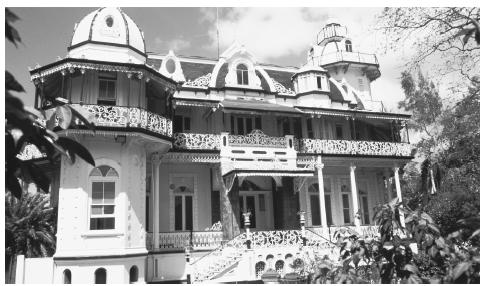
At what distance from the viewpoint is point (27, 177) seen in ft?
10.8

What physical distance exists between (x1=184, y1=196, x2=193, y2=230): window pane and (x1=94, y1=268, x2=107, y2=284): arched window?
5334mm

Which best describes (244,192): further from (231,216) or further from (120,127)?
(120,127)

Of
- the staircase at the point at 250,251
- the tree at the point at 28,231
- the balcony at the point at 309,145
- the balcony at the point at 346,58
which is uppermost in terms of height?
the balcony at the point at 346,58

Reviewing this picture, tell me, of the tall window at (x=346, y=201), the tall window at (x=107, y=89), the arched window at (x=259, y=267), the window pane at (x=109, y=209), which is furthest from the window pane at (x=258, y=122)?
the window pane at (x=109, y=209)

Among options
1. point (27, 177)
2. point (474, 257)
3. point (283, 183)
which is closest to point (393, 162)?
point (283, 183)

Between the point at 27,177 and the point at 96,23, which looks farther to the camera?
the point at 96,23

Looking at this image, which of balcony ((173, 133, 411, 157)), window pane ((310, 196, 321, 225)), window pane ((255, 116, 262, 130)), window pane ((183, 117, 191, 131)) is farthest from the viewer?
window pane ((310, 196, 321, 225))

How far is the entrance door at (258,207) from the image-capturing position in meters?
20.0

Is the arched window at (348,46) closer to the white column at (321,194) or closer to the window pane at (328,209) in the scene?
the white column at (321,194)

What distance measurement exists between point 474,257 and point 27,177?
474 cm

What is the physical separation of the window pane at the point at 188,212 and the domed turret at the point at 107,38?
257 inches

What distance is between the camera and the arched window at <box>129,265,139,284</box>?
46.6 ft

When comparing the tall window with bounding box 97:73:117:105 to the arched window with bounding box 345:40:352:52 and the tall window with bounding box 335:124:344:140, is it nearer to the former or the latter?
the tall window with bounding box 335:124:344:140

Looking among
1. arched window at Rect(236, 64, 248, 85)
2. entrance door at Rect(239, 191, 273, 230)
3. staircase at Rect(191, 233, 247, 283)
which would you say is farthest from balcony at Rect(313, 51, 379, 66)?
staircase at Rect(191, 233, 247, 283)
